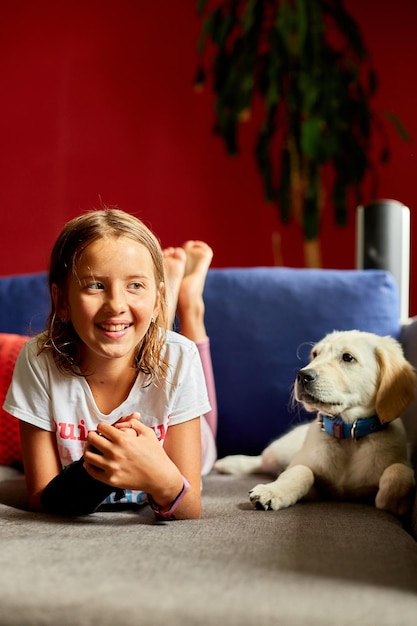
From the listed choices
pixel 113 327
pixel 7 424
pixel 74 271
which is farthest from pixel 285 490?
pixel 7 424

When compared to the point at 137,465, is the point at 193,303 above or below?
above

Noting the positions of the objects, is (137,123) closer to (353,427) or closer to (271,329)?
(271,329)

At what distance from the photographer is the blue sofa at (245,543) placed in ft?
2.31

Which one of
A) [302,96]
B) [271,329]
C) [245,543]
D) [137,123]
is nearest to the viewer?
[245,543]

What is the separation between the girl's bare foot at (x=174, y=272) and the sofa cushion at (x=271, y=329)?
15 cm

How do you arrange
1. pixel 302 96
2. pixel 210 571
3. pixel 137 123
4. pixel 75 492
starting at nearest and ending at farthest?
pixel 210 571
pixel 75 492
pixel 302 96
pixel 137 123

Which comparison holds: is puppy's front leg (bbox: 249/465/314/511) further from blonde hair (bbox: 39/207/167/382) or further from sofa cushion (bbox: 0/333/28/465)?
sofa cushion (bbox: 0/333/28/465)

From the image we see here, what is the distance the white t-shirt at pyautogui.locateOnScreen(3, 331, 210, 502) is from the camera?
1180 mm

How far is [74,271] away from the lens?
1.12 m

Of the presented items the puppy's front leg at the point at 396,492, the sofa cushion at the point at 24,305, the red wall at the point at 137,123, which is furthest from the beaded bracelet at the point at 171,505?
the red wall at the point at 137,123

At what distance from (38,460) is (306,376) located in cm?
46

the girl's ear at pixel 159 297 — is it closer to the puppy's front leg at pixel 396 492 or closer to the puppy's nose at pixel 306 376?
the puppy's nose at pixel 306 376

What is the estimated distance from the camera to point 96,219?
3.81 feet

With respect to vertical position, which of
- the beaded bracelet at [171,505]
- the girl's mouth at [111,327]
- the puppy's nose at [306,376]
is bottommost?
the beaded bracelet at [171,505]
